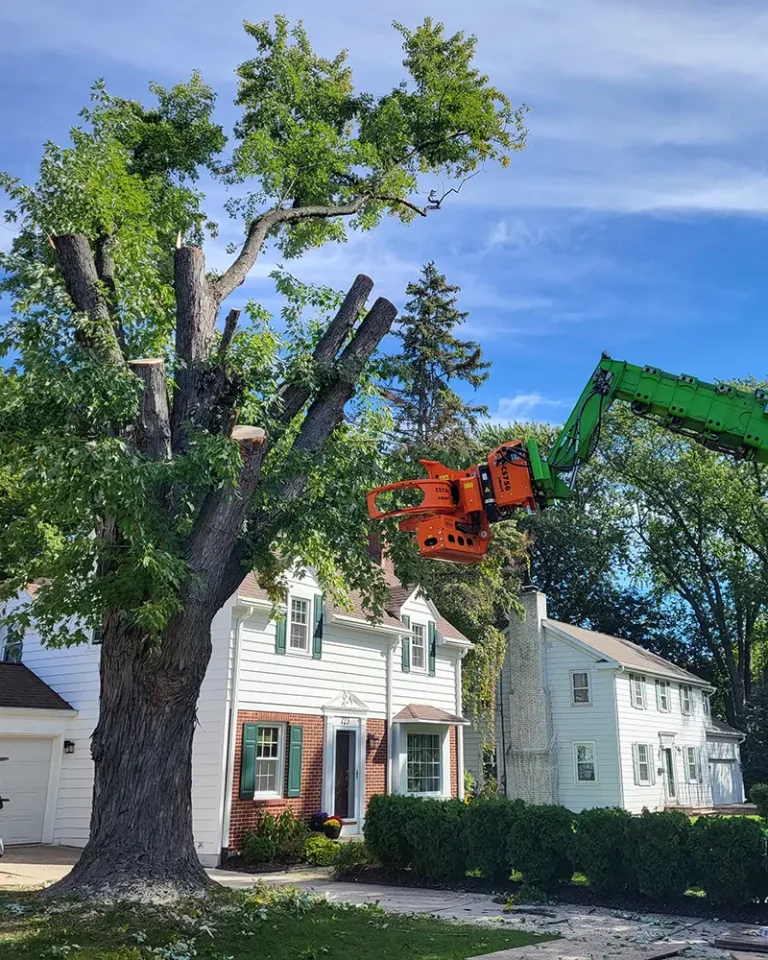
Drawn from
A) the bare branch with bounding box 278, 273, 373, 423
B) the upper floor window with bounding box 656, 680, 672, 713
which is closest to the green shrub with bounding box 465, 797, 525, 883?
the bare branch with bounding box 278, 273, 373, 423

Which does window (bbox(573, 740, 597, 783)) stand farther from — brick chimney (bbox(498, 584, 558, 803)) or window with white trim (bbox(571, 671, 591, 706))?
window with white trim (bbox(571, 671, 591, 706))

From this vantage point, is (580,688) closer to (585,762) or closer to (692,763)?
(585,762)

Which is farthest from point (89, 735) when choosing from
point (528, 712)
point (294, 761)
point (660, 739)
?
point (660, 739)

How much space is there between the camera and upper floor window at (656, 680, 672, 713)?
1179 inches

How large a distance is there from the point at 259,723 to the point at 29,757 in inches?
190

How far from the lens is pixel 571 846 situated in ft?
39.3

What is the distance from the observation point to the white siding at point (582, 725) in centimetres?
2638

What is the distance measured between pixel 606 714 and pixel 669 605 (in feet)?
66.1

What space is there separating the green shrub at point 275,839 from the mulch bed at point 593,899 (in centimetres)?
197

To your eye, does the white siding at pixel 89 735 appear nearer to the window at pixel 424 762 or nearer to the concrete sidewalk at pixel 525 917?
the concrete sidewalk at pixel 525 917

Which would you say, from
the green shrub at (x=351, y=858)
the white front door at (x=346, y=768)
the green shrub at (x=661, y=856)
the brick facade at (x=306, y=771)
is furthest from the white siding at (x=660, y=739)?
the green shrub at (x=661, y=856)

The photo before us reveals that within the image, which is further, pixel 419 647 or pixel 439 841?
pixel 419 647

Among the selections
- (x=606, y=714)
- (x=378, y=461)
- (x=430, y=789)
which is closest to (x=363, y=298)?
(x=378, y=461)

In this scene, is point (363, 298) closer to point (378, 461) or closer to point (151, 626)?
point (378, 461)
